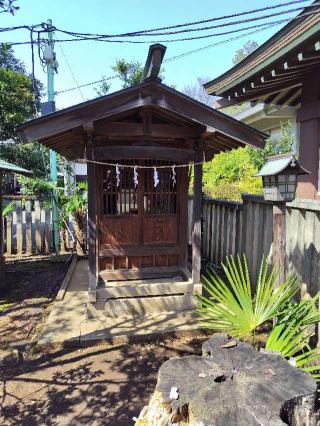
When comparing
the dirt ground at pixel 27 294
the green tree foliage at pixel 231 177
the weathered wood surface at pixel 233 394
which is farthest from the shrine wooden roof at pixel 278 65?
the dirt ground at pixel 27 294

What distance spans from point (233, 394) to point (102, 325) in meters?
3.26

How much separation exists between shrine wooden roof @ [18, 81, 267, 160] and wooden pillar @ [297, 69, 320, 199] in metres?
0.95

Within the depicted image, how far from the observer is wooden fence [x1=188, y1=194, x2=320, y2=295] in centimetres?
399

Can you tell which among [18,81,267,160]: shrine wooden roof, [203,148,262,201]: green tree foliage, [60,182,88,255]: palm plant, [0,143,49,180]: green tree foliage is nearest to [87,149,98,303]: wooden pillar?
[18,81,267,160]: shrine wooden roof

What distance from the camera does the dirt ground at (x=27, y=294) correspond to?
4.65 metres

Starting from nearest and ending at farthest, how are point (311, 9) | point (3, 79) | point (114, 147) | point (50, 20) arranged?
1. point (311, 9)
2. point (114, 147)
3. point (50, 20)
4. point (3, 79)

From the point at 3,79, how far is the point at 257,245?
13.7 metres

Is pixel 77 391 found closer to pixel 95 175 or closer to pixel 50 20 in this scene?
pixel 95 175

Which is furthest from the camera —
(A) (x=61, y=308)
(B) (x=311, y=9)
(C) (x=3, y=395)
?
(A) (x=61, y=308)

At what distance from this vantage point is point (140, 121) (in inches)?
205

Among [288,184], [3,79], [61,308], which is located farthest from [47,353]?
[3,79]

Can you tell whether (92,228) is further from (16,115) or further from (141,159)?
(16,115)

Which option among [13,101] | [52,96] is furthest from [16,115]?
[52,96]

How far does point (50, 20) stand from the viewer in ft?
27.0
